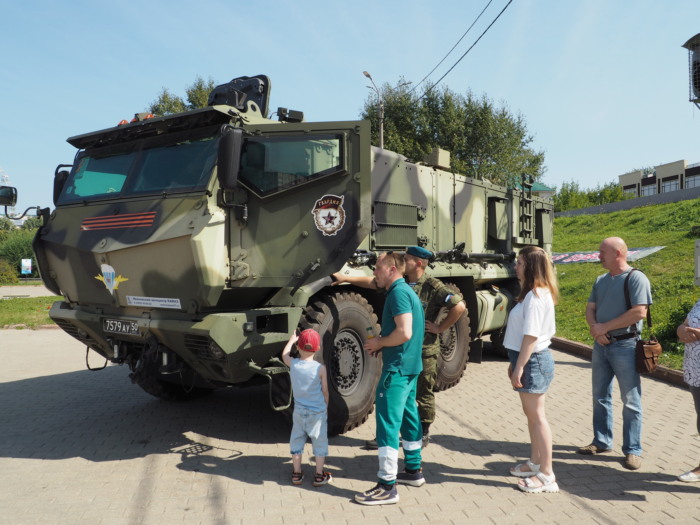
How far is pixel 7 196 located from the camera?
573cm

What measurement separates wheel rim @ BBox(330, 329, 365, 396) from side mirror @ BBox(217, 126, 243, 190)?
67.5 inches

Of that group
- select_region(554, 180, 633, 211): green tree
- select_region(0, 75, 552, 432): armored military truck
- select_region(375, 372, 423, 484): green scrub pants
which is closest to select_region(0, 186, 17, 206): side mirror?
select_region(0, 75, 552, 432): armored military truck

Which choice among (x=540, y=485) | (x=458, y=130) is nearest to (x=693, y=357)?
(x=540, y=485)

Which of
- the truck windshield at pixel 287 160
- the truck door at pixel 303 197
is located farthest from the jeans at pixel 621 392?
the truck windshield at pixel 287 160

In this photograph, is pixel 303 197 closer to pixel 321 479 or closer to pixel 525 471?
pixel 321 479

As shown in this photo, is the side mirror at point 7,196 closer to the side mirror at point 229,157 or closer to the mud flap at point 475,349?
the side mirror at point 229,157

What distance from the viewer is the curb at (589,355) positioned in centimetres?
731

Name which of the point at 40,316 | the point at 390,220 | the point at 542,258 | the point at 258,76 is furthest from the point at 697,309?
the point at 40,316

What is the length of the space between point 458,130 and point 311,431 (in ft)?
88.0

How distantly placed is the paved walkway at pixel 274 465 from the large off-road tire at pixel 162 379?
0.16 meters

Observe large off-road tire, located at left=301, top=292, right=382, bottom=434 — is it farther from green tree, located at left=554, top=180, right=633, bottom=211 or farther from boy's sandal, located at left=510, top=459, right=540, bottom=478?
green tree, located at left=554, top=180, right=633, bottom=211

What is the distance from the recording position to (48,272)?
5.44 m

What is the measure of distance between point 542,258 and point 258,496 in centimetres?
263

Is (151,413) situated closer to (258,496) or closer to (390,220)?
(258,496)
